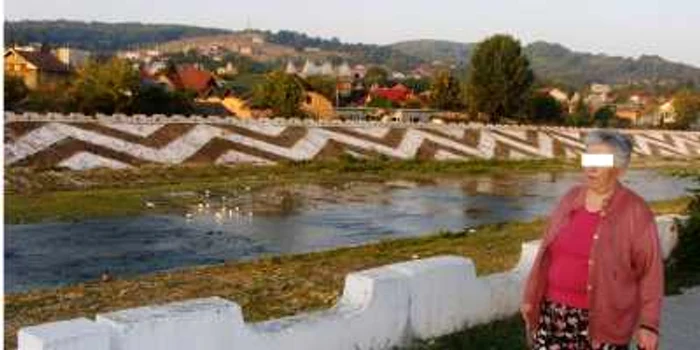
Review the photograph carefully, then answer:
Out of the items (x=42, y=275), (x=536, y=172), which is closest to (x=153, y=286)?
(x=42, y=275)

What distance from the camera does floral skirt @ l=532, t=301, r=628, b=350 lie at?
4.73 metres

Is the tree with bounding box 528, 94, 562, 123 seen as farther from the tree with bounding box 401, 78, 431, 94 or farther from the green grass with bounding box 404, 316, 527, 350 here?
the green grass with bounding box 404, 316, 527, 350

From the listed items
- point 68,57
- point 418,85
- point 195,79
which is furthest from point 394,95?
point 68,57

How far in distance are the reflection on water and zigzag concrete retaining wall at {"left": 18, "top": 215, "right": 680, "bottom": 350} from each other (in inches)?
295

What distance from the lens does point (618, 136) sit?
475 cm

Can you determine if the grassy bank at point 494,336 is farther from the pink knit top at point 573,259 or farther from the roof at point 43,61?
the roof at point 43,61

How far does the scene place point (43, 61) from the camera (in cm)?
8838

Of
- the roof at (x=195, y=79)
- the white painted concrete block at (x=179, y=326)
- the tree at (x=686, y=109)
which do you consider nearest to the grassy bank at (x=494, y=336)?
the white painted concrete block at (x=179, y=326)

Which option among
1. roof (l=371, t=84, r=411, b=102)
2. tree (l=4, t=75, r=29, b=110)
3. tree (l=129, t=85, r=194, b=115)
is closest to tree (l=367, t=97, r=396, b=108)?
roof (l=371, t=84, r=411, b=102)

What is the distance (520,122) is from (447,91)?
11.4 meters

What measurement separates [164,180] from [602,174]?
2884cm

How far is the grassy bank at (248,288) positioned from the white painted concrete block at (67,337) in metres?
2.33

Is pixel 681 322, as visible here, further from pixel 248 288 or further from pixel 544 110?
pixel 544 110

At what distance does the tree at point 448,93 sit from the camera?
82.2 m
